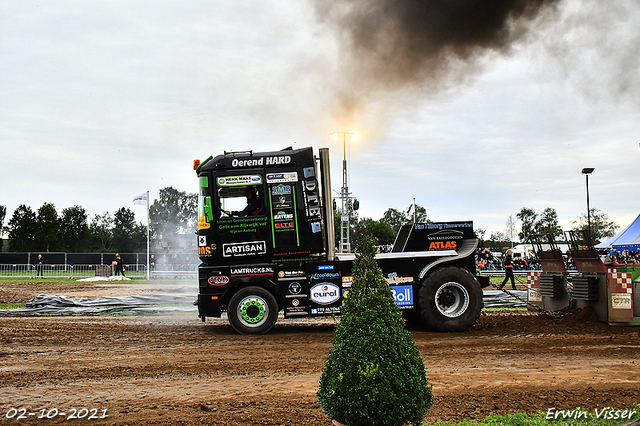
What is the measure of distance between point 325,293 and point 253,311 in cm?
148

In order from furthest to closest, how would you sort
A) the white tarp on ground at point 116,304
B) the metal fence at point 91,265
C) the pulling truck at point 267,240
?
the metal fence at point 91,265, the white tarp on ground at point 116,304, the pulling truck at point 267,240

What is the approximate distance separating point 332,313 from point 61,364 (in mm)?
4839

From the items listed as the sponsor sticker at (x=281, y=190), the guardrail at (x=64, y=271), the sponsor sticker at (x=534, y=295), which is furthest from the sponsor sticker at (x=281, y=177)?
the guardrail at (x=64, y=271)

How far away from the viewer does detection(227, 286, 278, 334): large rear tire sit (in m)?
10.2

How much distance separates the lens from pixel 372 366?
12.0 feet

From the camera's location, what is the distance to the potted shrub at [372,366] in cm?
361

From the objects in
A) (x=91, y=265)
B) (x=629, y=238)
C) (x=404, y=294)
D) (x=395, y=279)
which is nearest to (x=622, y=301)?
(x=404, y=294)

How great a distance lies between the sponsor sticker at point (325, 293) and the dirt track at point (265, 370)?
76 cm

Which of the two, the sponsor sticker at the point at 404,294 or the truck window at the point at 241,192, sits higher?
the truck window at the point at 241,192

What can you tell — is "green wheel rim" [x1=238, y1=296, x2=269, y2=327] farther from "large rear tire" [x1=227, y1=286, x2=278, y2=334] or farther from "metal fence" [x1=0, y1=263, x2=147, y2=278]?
"metal fence" [x1=0, y1=263, x2=147, y2=278]

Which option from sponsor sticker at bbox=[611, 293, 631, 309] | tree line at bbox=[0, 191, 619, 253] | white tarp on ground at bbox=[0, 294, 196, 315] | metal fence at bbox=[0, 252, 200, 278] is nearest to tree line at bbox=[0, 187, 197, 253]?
tree line at bbox=[0, 191, 619, 253]

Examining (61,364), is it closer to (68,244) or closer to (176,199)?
(176,199)

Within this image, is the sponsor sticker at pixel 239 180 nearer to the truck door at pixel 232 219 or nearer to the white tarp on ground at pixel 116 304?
the truck door at pixel 232 219

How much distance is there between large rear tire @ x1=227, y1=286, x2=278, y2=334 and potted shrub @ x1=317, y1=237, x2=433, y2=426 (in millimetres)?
6391
